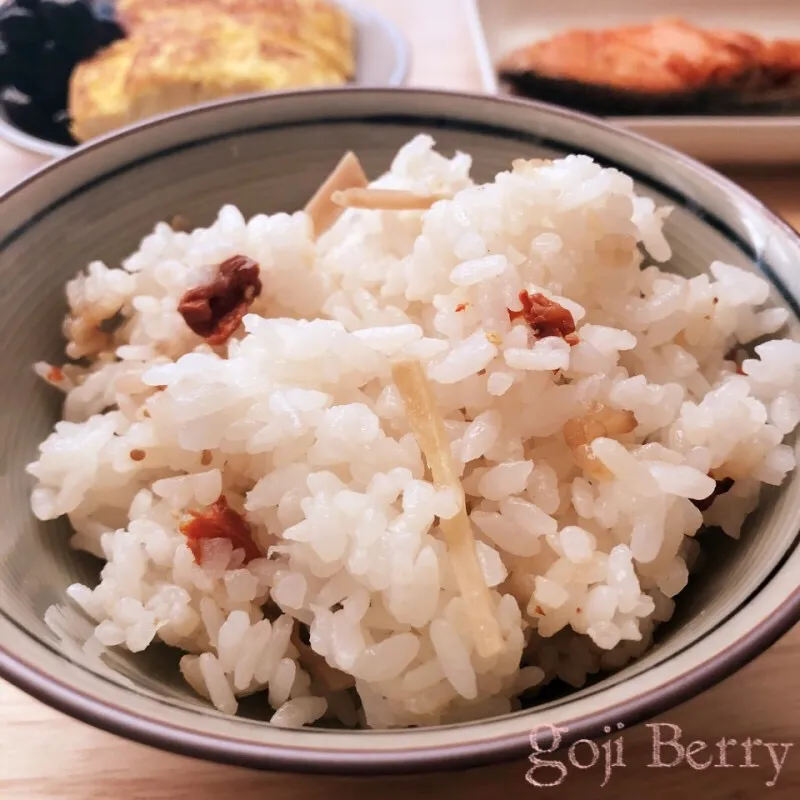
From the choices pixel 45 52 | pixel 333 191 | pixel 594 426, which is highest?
pixel 45 52

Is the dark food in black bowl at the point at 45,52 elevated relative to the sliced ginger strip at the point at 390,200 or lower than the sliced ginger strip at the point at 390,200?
elevated

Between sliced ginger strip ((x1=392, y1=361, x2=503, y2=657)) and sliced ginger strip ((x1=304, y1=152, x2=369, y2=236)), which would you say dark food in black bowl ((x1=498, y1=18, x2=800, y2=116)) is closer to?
sliced ginger strip ((x1=304, y1=152, x2=369, y2=236))

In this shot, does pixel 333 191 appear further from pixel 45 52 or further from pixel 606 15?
pixel 606 15

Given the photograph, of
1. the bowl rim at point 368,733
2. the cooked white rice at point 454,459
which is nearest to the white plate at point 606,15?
the cooked white rice at point 454,459

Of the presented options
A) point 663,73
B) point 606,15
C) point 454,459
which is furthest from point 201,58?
point 454,459

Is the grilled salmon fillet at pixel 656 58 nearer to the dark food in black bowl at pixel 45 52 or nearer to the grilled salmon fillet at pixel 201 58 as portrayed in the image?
the grilled salmon fillet at pixel 201 58
